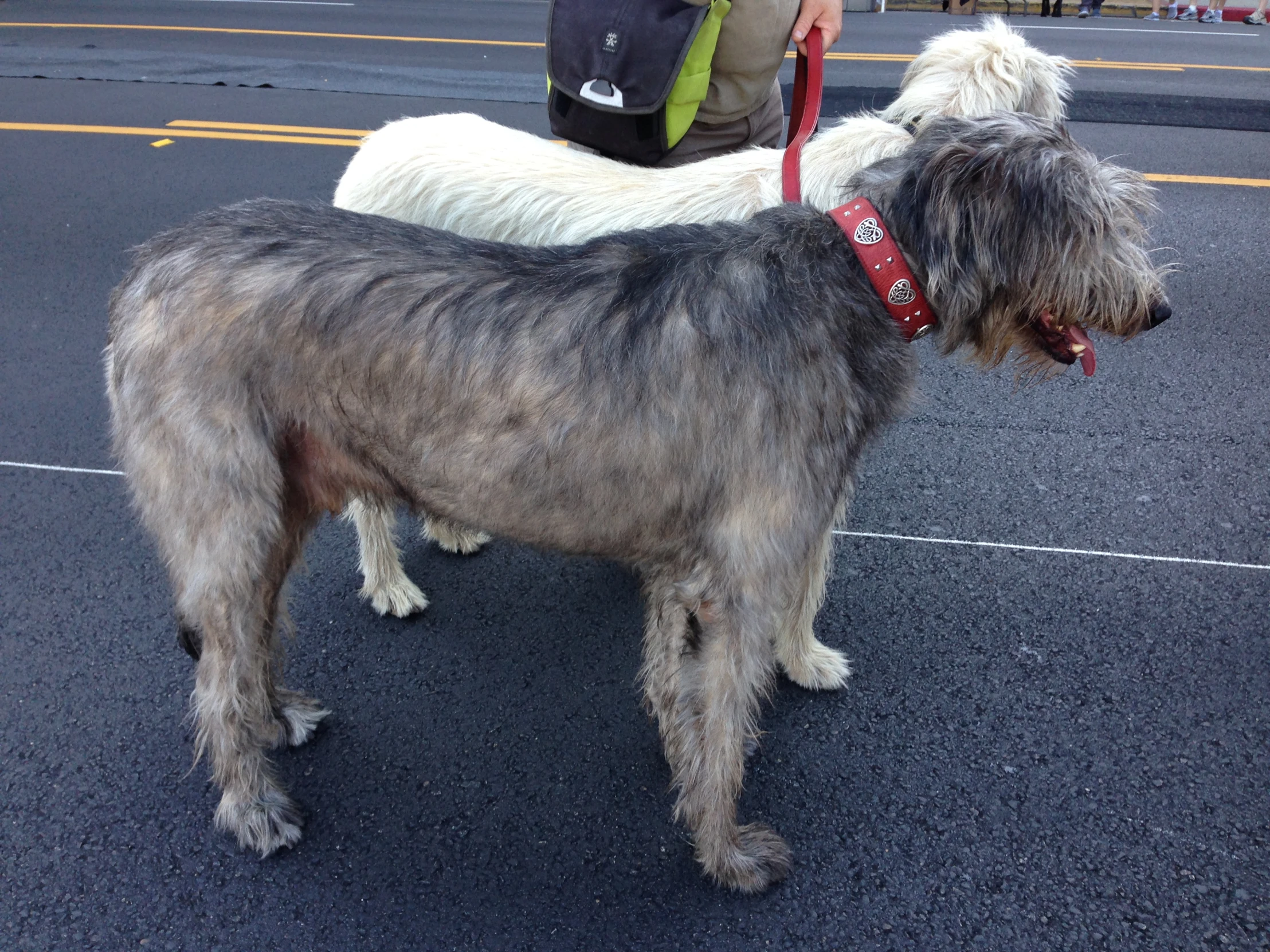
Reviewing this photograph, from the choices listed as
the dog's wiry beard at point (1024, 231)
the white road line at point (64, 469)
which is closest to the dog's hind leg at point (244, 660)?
the dog's wiry beard at point (1024, 231)

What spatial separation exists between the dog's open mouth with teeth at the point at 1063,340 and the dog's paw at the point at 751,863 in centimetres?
149

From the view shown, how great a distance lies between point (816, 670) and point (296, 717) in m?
1.69

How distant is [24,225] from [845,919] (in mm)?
6846

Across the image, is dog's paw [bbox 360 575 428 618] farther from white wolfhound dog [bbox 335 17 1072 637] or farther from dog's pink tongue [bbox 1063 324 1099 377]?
dog's pink tongue [bbox 1063 324 1099 377]

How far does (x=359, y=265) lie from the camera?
2379 mm

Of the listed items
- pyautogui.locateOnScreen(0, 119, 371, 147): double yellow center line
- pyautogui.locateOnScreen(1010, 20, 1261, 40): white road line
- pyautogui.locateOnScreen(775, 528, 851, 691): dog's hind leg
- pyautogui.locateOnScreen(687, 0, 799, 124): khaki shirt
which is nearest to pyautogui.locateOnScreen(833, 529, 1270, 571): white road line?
pyautogui.locateOnScreen(775, 528, 851, 691): dog's hind leg

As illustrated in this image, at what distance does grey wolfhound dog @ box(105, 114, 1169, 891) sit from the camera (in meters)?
2.25

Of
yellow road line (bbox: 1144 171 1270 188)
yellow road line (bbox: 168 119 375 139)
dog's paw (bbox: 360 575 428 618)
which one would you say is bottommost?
dog's paw (bbox: 360 575 428 618)

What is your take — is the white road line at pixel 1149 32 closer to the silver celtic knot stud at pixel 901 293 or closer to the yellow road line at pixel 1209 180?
the yellow road line at pixel 1209 180

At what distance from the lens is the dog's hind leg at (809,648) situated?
311cm

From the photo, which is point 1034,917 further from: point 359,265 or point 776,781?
point 359,265

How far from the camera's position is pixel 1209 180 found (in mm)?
7223

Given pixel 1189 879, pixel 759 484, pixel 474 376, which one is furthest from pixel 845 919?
pixel 474 376

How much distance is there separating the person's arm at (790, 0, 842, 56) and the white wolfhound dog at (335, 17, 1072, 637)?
36 cm
